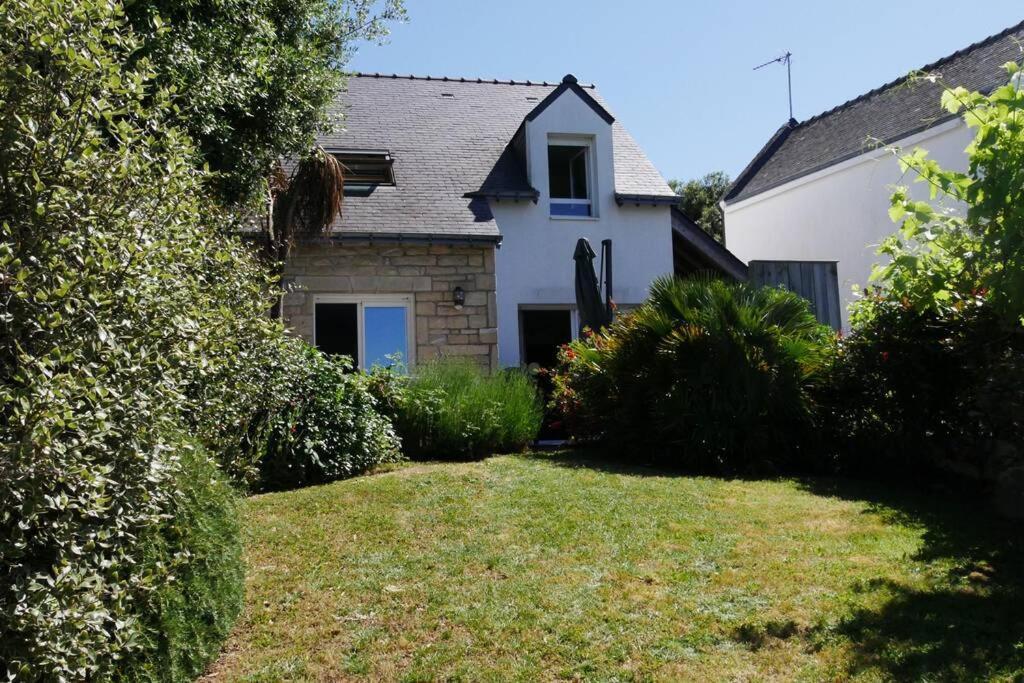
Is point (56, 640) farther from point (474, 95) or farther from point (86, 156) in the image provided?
point (474, 95)

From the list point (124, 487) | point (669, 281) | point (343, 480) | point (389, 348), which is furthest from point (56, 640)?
point (389, 348)

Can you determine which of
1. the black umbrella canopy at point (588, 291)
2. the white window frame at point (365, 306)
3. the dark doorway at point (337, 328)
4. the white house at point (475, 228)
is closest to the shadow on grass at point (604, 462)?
the black umbrella canopy at point (588, 291)

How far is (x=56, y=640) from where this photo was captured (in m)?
2.86

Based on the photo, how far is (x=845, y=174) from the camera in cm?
1844

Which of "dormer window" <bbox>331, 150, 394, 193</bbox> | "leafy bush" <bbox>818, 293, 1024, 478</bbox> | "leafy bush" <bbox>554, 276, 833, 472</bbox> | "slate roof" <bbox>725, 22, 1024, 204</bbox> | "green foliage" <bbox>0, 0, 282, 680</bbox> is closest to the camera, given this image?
"green foliage" <bbox>0, 0, 282, 680</bbox>

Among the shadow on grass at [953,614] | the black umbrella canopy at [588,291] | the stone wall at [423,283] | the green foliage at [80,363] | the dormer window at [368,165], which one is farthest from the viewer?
the dormer window at [368,165]

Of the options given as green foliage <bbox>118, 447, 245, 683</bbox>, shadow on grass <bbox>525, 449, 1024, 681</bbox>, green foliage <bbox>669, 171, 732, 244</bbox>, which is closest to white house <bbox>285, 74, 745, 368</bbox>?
shadow on grass <bbox>525, 449, 1024, 681</bbox>

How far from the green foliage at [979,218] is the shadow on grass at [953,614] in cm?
160

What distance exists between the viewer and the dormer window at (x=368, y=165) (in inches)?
551

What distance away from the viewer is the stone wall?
12.7m

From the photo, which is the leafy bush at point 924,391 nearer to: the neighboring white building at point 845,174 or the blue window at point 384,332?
the neighboring white building at point 845,174

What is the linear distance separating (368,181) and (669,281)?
6118 mm

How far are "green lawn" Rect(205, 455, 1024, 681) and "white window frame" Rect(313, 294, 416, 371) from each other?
221 inches

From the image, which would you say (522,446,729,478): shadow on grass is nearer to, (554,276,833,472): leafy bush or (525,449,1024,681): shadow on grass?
(554,276,833,472): leafy bush
